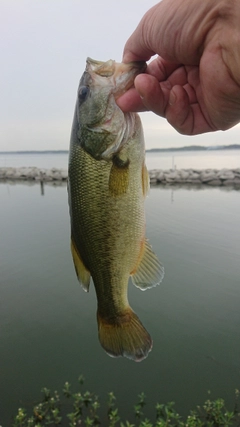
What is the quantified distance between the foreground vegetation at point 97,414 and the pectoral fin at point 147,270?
203 centimetres

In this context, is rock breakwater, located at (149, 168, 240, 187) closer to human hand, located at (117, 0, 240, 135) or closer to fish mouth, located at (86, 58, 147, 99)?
human hand, located at (117, 0, 240, 135)

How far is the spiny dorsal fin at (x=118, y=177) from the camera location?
1.77 meters

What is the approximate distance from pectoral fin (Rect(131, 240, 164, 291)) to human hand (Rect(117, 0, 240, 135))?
0.82 m

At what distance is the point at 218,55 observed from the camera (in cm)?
153

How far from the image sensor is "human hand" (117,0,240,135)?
146 cm

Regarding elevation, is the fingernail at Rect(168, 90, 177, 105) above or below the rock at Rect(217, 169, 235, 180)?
above

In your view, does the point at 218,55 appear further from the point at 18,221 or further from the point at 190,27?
the point at 18,221

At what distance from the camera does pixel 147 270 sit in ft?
6.60

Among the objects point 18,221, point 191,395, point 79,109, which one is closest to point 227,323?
point 191,395

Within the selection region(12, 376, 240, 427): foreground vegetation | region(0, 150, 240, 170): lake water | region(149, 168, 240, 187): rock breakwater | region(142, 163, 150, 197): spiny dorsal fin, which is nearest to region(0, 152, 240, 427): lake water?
region(12, 376, 240, 427): foreground vegetation

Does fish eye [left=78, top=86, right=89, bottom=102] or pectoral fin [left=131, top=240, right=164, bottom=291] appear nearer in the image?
fish eye [left=78, top=86, right=89, bottom=102]

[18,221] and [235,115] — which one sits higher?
[235,115]

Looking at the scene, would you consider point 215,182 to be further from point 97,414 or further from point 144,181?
point 144,181

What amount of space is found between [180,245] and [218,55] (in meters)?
6.81
